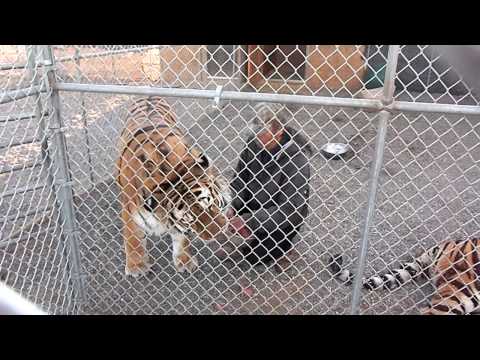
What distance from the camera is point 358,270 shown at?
232 centimetres

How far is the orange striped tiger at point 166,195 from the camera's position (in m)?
3.31

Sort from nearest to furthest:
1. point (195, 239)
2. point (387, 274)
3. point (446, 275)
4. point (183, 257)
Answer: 1. point (446, 275)
2. point (387, 274)
3. point (183, 257)
4. point (195, 239)

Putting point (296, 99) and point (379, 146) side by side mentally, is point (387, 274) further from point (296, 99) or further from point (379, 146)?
point (296, 99)

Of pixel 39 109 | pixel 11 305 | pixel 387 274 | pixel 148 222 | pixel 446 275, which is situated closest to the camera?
pixel 11 305

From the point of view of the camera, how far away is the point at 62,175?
269cm

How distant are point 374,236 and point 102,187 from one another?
2.98m

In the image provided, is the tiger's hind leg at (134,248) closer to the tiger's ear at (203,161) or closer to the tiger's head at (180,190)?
the tiger's head at (180,190)

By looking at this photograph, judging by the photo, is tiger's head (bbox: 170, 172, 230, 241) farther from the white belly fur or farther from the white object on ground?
the white object on ground

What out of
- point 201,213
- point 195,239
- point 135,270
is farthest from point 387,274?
point 135,270

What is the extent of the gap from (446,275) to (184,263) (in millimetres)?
2024

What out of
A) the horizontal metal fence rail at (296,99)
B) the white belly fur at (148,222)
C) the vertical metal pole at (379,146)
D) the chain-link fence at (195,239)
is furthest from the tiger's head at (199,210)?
the vertical metal pole at (379,146)

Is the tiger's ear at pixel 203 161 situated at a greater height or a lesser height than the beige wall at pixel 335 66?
lesser

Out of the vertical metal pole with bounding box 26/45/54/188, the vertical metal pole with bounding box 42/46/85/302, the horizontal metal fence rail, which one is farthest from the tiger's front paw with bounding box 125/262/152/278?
the horizontal metal fence rail
